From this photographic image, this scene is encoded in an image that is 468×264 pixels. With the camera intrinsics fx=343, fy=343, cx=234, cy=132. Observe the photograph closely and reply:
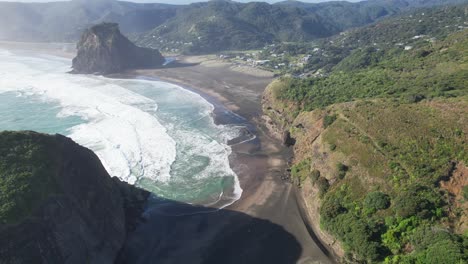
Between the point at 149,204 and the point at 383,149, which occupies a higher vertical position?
the point at 383,149

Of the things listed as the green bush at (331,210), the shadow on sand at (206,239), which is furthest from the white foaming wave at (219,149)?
the green bush at (331,210)

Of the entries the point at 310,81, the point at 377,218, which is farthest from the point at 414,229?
the point at 310,81

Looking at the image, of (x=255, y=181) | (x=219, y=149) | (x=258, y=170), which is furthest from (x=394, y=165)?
(x=219, y=149)

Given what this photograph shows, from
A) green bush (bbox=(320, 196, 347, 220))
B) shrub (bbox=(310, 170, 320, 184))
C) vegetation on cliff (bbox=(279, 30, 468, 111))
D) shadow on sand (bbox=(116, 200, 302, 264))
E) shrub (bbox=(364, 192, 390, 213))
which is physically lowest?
shadow on sand (bbox=(116, 200, 302, 264))

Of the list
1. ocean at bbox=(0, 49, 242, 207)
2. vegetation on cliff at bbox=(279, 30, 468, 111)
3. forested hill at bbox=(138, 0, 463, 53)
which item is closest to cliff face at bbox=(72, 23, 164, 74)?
ocean at bbox=(0, 49, 242, 207)

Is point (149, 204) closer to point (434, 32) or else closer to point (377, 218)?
point (377, 218)

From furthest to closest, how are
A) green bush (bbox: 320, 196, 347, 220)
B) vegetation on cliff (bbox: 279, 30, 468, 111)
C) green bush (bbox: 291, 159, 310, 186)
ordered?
1. vegetation on cliff (bbox: 279, 30, 468, 111)
2. green bush (bbox: 291, 159, 310, 186)
3. green bush (bbox: 320, 196, 347, 220)

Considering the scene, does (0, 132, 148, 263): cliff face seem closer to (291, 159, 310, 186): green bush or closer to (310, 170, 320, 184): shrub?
(310, 170, 320, 184): shrub
